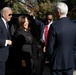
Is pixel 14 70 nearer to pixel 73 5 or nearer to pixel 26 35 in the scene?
pixel 26 35

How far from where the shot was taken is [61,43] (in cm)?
580

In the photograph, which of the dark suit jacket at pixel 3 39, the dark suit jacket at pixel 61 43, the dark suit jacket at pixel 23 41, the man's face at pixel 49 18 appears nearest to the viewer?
the dark suit jacket at pixel 61 43

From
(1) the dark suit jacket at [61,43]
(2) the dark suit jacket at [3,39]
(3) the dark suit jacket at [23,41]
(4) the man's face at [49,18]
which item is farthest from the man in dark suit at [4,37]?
(4) the man's face at [49,18]

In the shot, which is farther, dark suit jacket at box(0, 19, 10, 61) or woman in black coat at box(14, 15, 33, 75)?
woman in black coat at box(14, 15, 33, 75)

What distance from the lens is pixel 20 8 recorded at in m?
18.5

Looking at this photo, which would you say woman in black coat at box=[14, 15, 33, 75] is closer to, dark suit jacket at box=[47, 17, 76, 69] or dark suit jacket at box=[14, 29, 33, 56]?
dark suit jacket at box=[14, 29, 33, 56]

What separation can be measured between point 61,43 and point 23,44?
1562 millimetres

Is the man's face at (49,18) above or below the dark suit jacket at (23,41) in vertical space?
above

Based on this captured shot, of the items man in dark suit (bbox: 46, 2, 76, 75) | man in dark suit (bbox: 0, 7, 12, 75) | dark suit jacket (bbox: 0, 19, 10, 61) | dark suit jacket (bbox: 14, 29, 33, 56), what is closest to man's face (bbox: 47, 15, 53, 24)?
dark suit jacket (bbox: 14, 29, 33, 56)

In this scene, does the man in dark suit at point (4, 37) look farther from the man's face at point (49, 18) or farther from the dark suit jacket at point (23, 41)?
the man's face at point (49, 18)

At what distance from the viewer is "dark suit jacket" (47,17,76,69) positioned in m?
5.75

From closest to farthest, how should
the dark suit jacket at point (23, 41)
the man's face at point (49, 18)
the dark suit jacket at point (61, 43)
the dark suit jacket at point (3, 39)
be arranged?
1. the dark suit jacket at point (61, 43)
2. the dark suit jacket at point (3, 39)
3. the dark suit jacket at point (23, 41)
4. the man's face at point (49, 18)

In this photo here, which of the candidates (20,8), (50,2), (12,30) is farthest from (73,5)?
(12,30)

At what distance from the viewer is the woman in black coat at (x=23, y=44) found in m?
7.16
